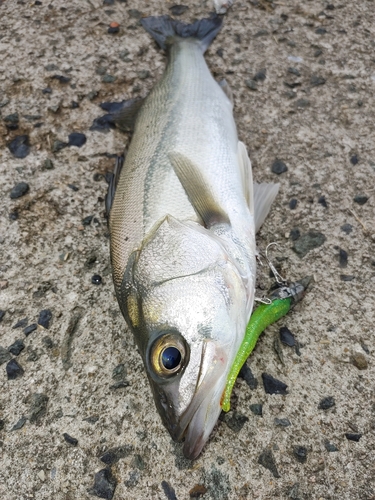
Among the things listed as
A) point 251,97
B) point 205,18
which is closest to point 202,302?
point 251,97

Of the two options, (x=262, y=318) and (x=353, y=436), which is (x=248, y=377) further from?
(x=353, y=436)

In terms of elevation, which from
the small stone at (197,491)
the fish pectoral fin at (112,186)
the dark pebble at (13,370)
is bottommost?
the small stone at (197,491)

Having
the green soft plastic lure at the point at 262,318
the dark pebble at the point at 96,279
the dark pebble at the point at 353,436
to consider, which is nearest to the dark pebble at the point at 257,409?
the green soft plastic lure at the point at 262,318

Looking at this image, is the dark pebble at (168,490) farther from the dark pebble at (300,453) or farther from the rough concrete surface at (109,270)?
the dark pebble at (300,453)

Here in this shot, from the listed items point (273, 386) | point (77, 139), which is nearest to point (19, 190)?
point (77, 139)

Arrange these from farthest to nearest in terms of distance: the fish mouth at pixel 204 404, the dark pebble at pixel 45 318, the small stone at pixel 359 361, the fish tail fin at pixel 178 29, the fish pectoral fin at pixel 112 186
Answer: the fish tail fin at pixel 178 29
the fish pectoral fin at pixel 112 186
the dark pebble at pixel 45 318
the small stone at pixel 359 361
the fish mouth at pixel 204 404

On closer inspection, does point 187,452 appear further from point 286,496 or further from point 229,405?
point 286,496
